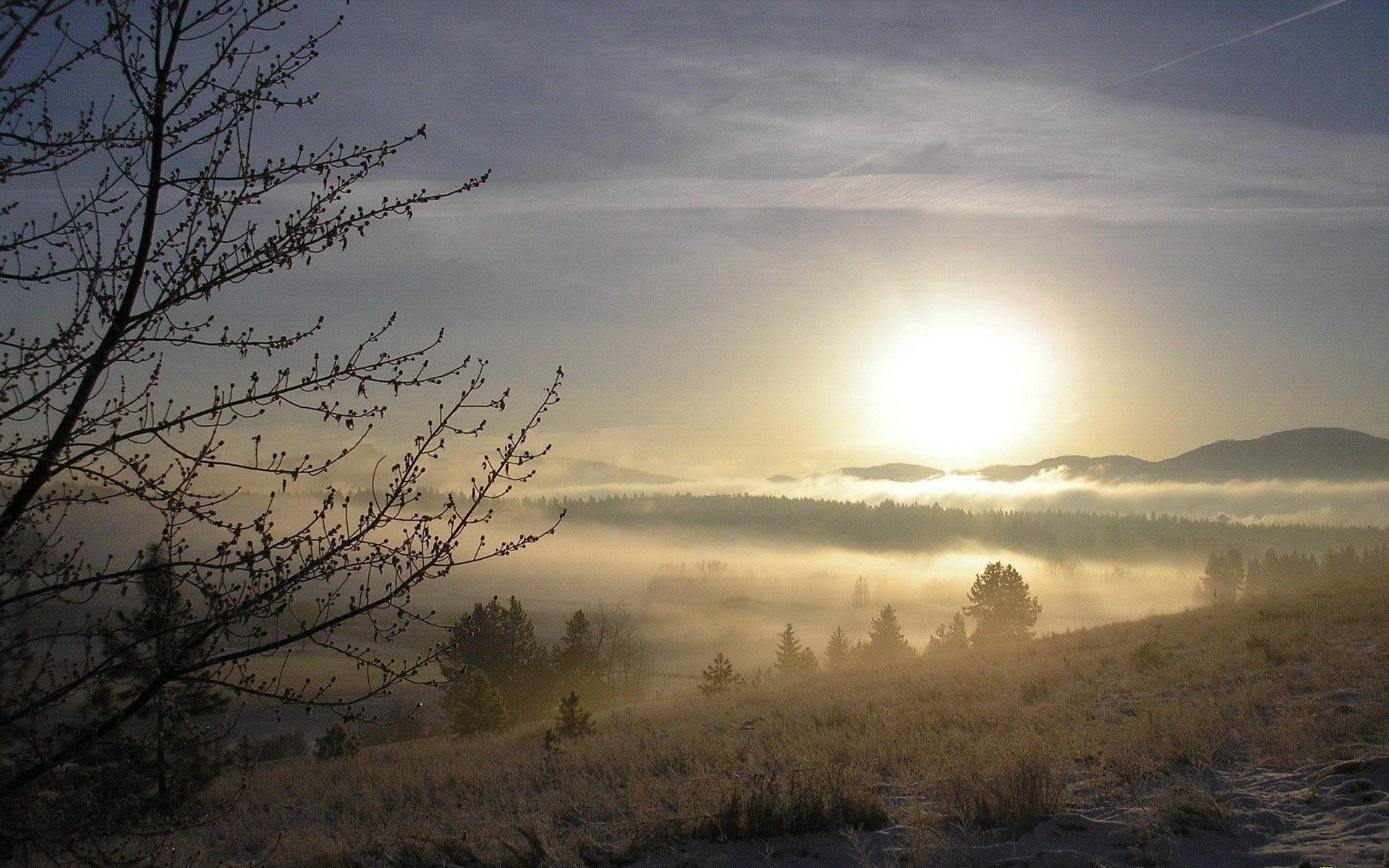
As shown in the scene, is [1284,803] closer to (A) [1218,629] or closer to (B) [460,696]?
(A) [1218,629]

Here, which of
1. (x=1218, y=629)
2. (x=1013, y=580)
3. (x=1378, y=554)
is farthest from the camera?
(x=1378, y=554)

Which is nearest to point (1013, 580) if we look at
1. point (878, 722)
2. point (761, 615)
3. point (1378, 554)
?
point (878, 722)

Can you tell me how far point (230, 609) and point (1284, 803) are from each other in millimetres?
8245

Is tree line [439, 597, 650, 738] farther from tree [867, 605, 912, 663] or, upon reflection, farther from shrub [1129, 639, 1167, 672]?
tree [867, 605, 912, 663]

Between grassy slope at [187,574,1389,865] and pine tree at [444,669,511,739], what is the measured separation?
12304 millimetres

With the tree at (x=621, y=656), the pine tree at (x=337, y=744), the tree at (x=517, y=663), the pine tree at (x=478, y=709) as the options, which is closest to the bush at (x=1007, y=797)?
the pine tree at (x=337, y=744)

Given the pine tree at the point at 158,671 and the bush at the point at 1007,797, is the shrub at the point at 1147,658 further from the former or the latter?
the pine tree at the point at 158,671

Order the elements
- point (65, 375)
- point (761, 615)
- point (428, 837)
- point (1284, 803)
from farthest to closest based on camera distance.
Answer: point (761, 615)
point (428, 837)
point (1284, 803)
point (65, 375)

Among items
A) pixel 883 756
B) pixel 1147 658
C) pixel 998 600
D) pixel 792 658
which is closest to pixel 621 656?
pixel 792 658

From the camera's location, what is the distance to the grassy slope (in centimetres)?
711

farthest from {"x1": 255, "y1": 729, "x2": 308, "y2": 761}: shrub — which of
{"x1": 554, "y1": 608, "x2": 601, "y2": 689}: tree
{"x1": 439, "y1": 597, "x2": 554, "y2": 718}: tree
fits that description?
{"x1": 554, "y1": 608, "x2": 601, "y2": 689}: tree

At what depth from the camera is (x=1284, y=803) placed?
21.4 ft

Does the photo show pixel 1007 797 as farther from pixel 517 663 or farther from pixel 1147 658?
pixel 517 663

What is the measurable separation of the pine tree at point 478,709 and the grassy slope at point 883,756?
12.3 metres
